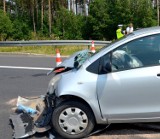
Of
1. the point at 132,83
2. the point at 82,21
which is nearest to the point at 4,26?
the point at 82,21

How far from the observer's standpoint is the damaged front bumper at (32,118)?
5078 millimetres

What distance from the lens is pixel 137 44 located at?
4758mm

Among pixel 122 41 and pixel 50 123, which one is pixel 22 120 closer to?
pixel 50 123

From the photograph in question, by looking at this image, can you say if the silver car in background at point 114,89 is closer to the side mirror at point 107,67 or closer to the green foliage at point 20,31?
the side mirror at point 107,67

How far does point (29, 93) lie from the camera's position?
7.81 m

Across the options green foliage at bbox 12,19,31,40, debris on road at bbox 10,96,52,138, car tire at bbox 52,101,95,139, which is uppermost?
car tire at bbox 52,101,95,139

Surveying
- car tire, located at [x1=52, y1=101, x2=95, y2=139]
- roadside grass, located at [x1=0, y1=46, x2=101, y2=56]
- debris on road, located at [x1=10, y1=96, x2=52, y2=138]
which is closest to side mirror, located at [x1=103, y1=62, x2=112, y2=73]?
car tire, located at [x1=52, y1=101, x2=95, y2=139]

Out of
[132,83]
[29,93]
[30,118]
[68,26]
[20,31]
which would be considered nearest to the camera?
[132,83]

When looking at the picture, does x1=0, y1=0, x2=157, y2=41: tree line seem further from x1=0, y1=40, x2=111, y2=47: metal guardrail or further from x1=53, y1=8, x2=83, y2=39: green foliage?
x1=0, y1=40, x2=111, y2=47: metal guardrail

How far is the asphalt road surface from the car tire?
0.23 metres

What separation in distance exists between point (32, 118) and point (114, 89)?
157 centimetres

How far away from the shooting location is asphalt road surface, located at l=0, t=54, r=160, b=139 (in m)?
4.94

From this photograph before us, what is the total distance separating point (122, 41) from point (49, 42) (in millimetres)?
14070

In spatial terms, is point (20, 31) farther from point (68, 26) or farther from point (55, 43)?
point (55, 43)
